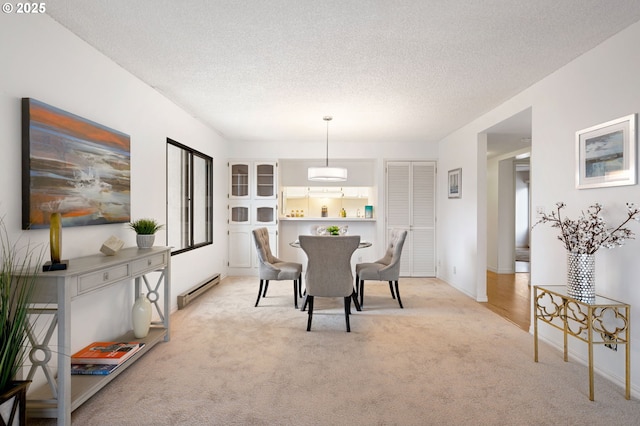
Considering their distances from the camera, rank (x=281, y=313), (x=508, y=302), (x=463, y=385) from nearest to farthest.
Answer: (x=463, y=385)
(x=281, y=313)
(x=508, y=302)

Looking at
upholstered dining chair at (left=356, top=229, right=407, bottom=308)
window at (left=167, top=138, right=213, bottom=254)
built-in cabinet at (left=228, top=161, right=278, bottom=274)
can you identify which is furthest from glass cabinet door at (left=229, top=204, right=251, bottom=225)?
upholstered dining chair at (left=356, top=229, right=407, bottom=308)

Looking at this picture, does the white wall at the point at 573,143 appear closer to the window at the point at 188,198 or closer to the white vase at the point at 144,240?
the white vase at the point at 144,240

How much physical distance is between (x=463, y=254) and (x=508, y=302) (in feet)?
2.88

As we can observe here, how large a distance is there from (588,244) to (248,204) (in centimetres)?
508

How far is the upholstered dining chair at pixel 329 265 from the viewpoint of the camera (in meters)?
3.35

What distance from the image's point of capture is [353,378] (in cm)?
244

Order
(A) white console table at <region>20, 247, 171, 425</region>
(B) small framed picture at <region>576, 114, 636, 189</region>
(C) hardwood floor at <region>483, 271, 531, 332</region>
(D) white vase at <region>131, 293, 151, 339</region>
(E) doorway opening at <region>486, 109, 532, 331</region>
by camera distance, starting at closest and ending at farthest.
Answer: (A) white console table at <region>20, 247, 171, 425</region> < (B) small framed picture at <region>576, 114, 636, 189</region> < (D) white vase at <region>131, 293, 151, 339</region> < (C) hardwood floor at <region>483, 271, 531, 332</region> < (E) doorway opening at <region>486, 109, 532, 331</region>

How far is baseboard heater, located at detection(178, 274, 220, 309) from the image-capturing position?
4.14 metres

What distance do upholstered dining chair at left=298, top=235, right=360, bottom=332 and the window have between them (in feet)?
5.77

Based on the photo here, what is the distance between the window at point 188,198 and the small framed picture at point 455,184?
393cm

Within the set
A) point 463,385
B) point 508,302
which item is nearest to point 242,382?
point 463,385

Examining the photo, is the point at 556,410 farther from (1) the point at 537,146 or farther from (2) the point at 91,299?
(2) the point at 91,299

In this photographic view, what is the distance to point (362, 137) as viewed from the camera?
19.1 feet

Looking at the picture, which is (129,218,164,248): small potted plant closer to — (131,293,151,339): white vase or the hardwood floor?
(131,293,151,339): white vase
